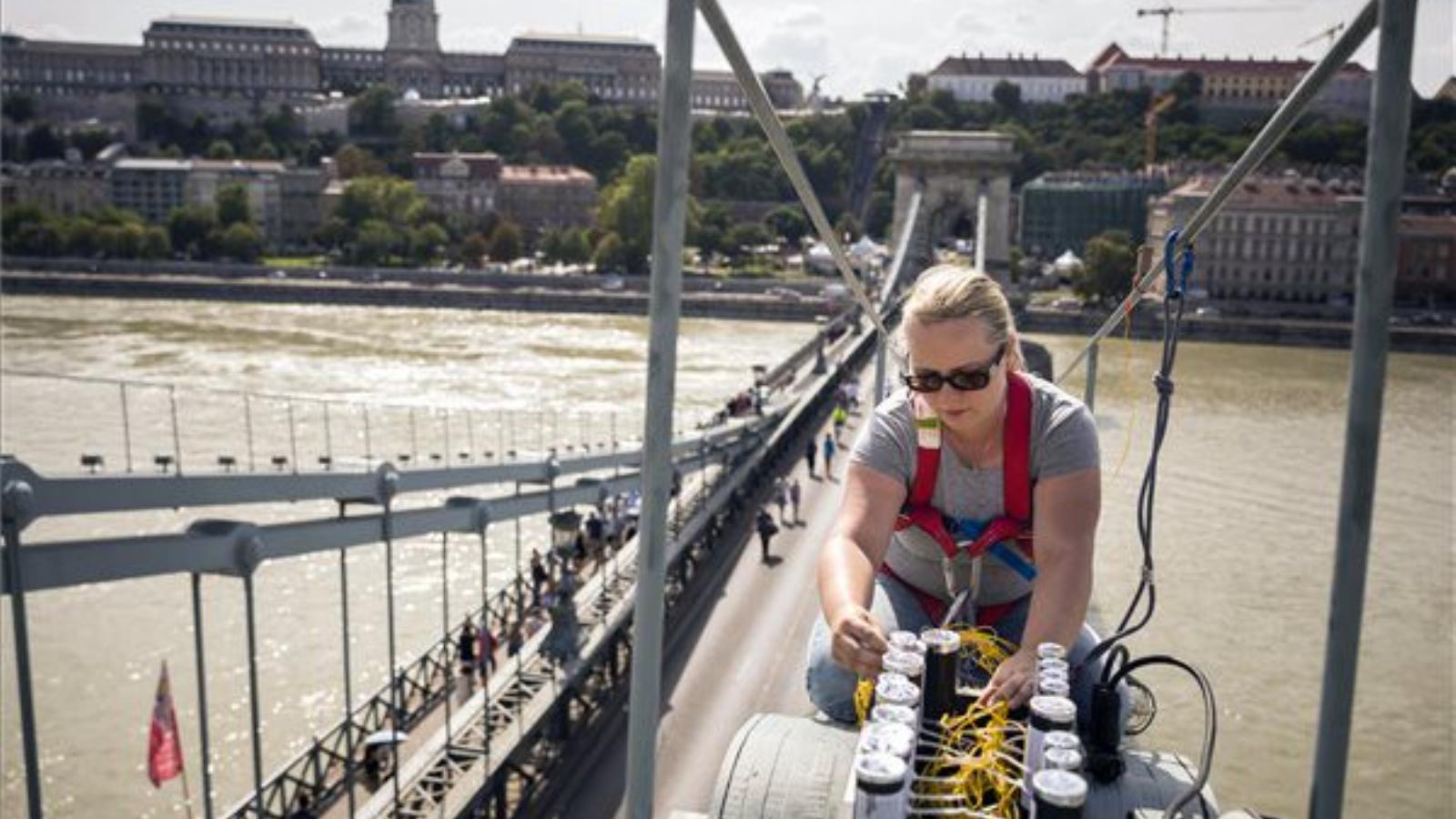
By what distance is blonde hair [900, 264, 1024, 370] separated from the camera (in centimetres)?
100

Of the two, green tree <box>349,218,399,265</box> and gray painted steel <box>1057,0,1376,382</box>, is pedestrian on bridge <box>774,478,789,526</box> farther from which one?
green tree <box>349,218,399,265</box>

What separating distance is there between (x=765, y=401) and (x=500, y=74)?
47.6m

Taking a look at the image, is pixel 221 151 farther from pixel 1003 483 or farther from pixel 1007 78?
pixel 1003 483

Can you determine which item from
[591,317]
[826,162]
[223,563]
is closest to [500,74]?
[826,162]

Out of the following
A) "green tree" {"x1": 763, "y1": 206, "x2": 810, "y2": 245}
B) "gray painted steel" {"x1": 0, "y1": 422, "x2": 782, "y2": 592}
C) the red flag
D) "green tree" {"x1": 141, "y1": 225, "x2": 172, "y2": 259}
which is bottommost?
the red flag

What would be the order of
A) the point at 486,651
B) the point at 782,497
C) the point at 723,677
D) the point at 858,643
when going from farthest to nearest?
the point at 782,497, the point at 723,677, the point at 486,651, the point at 858,643

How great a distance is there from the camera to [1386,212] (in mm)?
562

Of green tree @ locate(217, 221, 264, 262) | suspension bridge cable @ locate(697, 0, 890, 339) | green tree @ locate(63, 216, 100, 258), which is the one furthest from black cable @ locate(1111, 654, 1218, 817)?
green tree @ locate(63, 216, 100, 258)

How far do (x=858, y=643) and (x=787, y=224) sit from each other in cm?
3602

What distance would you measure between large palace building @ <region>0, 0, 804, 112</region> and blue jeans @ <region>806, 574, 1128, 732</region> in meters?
51.6

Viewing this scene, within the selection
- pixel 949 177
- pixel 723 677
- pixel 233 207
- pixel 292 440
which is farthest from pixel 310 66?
pixel 723 677

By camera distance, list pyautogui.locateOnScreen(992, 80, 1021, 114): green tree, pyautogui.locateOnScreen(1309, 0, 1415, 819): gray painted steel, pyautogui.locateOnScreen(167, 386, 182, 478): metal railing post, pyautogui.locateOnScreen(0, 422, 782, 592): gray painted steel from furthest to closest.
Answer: pyautogui.locateOnScreen(992, 80, 1021, 114): green tree, pyautogui.locateOnScreen(167, 386, 182, 478): metal railing post, pyautogui.locateOnScreen(0, 422, 782, 592): gray painted steel, pyautogui.locateOnScreen(1309, 0, 1415, 819): gray painted steel

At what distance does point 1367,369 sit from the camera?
0.57 metres

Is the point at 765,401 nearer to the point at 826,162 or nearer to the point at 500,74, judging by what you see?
the point at 826,162
